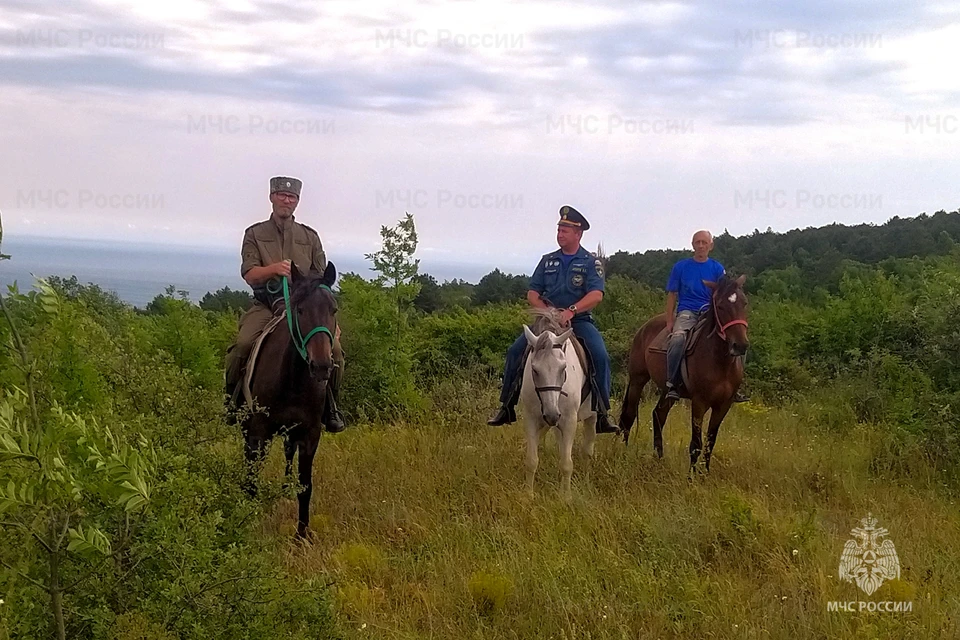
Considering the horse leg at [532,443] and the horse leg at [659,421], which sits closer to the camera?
the horse leg at [532,443]

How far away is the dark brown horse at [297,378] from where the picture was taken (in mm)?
5438

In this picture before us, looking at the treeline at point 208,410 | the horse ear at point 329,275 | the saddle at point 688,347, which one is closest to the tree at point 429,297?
the treeline at point 208,410

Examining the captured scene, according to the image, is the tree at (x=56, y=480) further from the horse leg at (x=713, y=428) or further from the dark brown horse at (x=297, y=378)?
the horse leg at (x=713, y=428)

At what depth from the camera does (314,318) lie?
213 inches

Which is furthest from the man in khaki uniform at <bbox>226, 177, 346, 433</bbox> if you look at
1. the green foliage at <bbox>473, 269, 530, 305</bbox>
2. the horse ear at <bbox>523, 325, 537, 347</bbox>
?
the green foliage at <bbox>473, 269, 530, 305</bbox>

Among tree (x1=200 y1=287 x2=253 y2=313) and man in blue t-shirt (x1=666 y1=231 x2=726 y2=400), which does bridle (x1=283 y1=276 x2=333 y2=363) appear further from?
tree (x1=200 y1=287 x2=253 y2=313)

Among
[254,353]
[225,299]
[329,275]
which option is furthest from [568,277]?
[225,299]

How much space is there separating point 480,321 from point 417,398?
5079 millimetres

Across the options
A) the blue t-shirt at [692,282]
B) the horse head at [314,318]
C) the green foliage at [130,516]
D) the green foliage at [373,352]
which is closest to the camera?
the green foliage at [130,516]

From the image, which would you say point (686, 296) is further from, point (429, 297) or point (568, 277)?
point (429, 297)

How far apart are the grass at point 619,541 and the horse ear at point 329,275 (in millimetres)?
2018

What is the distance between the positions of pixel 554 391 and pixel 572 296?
1.45m

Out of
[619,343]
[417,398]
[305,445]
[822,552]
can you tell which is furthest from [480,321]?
[822,552]

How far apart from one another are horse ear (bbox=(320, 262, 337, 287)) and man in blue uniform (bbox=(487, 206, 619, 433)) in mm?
2359
